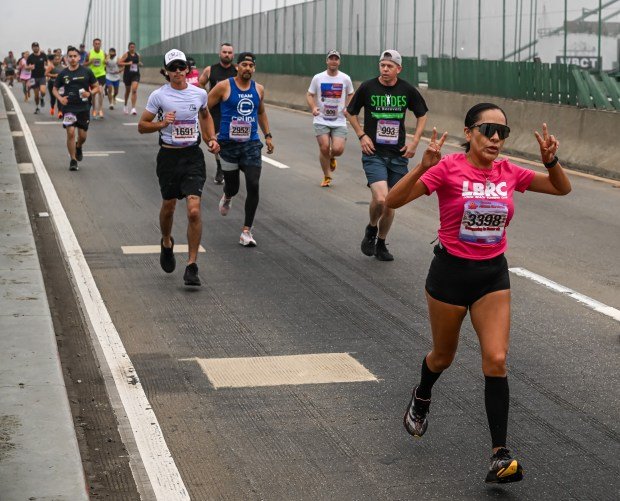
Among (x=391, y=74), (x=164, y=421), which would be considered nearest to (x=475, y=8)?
(x=391, y=74)

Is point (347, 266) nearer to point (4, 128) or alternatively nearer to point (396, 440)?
point (396, 440)

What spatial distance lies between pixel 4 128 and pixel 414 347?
20.2 m

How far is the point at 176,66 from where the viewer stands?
35.7ft

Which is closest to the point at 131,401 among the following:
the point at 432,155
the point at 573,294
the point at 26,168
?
the point at 432,155

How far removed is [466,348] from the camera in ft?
28.2

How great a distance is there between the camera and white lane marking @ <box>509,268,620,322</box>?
978cm

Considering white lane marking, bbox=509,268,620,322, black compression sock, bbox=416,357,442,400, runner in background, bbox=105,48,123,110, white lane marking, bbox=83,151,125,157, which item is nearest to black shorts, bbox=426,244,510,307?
black compression sock, bbox=416,357,442,400

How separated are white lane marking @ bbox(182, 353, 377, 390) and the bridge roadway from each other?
99mm

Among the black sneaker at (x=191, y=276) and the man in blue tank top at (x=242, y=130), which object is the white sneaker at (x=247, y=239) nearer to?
the man in blue tank top at (x=242, y=130)

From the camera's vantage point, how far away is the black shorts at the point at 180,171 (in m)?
11.2

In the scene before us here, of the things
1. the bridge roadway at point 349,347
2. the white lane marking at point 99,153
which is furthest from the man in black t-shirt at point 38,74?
the bridge roadway at point 349,347

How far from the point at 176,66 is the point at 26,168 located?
9.94 meters

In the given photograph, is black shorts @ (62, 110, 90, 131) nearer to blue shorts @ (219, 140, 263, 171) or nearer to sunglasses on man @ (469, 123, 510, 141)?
blue shorts @ (219, 140, 263, 171)

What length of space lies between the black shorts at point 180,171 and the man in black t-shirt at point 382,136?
1672 millimetres
